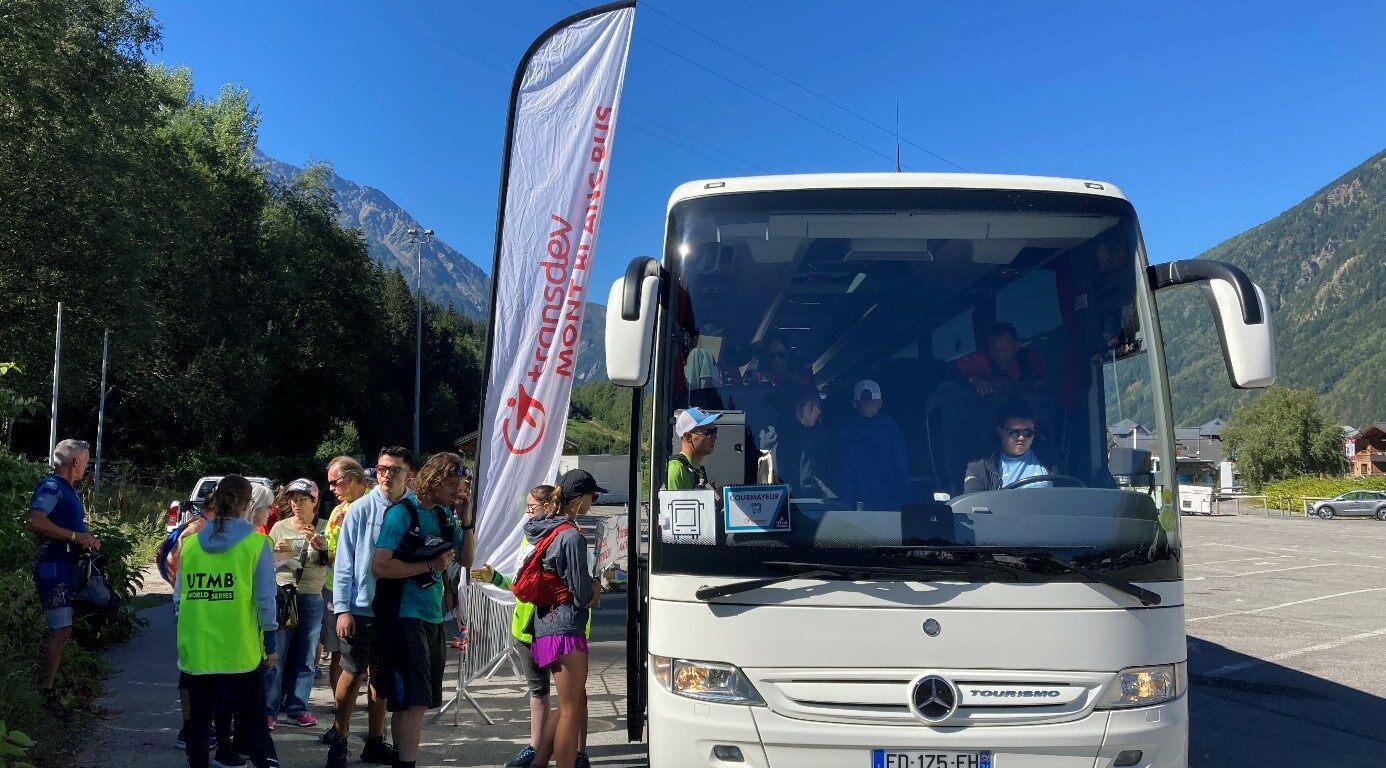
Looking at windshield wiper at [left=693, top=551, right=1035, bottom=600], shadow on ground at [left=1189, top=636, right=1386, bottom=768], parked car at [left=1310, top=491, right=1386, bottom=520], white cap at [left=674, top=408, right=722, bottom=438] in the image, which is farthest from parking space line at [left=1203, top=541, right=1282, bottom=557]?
parked car at [left=1310, top=491, right=1386, bottom=520]

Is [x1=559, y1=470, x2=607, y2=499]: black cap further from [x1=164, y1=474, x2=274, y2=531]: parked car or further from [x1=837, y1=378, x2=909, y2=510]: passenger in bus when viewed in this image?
[x1=837, y1=378, x2=909, y2=510]: passenger in bus

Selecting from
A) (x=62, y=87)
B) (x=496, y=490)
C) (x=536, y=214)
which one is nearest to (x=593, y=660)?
(x=496, y=490)

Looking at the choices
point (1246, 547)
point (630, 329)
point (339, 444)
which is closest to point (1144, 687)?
point (630, 329)

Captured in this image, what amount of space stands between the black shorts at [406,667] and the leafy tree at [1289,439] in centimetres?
9847

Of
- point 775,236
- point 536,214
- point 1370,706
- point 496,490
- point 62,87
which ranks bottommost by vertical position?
point 1370,706

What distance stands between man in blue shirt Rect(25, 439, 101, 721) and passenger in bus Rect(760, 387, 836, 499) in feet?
15.6

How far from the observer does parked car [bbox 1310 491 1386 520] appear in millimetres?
57469

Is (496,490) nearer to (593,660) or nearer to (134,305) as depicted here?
(593,660)

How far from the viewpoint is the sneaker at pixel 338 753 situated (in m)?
6.14

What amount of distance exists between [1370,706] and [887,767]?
6.77 m

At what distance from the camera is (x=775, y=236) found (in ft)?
16.6

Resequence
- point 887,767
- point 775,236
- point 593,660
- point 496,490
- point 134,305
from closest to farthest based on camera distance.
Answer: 1. point 887,767
2. point 775,236
3. point 496,490
4. point 593,660
5. point 134,305

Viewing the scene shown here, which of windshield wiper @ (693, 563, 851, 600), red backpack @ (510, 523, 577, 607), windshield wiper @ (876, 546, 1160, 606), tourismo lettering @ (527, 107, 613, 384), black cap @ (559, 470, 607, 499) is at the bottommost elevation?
red backpack @ (510, 523, 577, 607)

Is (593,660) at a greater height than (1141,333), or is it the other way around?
(1141,333)
